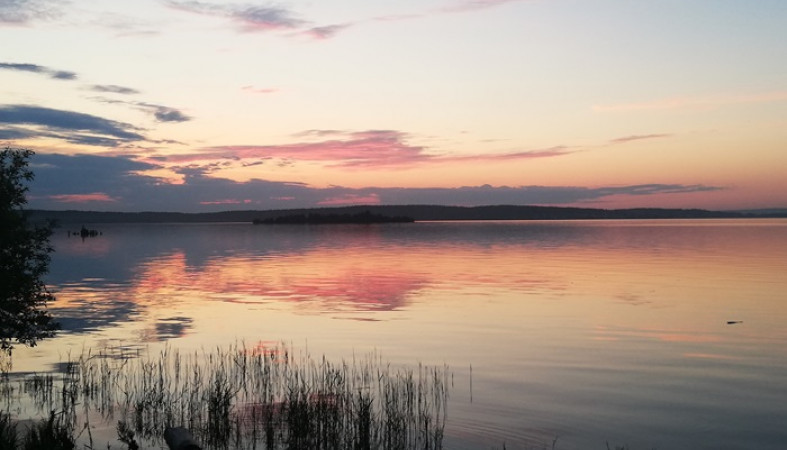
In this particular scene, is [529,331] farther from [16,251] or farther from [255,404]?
[16,251]

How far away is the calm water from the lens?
19797 mm

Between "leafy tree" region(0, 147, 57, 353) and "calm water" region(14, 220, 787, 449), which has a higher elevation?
"leafy tree" region(0, 147, 57, 353)

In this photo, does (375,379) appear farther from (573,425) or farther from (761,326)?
(761,326)

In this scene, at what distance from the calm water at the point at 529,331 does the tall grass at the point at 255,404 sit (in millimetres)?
1404

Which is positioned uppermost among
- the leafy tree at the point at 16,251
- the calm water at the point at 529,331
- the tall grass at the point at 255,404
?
the leafy tree at the point at 16,251

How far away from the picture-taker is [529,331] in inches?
1352

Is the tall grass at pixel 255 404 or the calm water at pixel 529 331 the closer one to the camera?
the tall grass at pixel 255 404

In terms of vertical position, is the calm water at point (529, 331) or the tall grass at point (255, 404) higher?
the tall grass at point (255, 404)

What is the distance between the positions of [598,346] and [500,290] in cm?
2100

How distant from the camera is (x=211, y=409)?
18.4 m

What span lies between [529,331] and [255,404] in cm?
1753

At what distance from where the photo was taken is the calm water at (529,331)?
19797 millimetres

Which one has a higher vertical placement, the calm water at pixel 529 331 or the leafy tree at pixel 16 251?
the leafy tree at pixel 16 251

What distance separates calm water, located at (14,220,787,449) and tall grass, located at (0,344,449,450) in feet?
4.61
